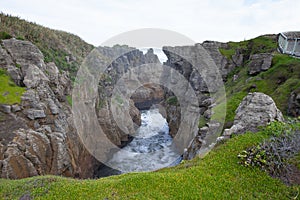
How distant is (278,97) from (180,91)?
2732 cm

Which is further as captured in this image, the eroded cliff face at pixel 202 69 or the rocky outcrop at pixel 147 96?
the rocky outcrop at pixel 147 96

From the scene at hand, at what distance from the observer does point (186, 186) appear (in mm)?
8406

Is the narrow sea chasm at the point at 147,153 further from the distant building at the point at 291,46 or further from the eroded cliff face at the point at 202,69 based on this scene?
the distant building at the point at 291,46

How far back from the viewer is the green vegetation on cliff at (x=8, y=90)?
58.3ft

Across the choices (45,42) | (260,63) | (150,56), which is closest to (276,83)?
(260,63)

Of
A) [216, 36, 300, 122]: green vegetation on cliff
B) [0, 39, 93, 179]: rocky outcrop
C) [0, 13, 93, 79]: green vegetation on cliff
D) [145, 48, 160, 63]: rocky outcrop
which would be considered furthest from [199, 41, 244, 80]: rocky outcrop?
[145, 48, 160, 63]: rocky outcrop

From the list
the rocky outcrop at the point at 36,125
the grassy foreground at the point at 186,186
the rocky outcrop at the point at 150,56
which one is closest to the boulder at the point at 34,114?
the rocky outcrop at the point at 36,125

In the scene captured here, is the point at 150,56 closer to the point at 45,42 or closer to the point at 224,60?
the point at 224,60

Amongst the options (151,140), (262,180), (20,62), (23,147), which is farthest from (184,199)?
(151,140)

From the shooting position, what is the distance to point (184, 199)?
7.71 metres

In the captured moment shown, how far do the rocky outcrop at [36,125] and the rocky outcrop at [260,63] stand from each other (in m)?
28.1

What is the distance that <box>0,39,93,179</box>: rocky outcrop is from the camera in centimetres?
1609

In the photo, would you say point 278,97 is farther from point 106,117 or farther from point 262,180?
point 106,117

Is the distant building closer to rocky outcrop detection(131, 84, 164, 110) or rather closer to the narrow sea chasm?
the narrow sea chasm
